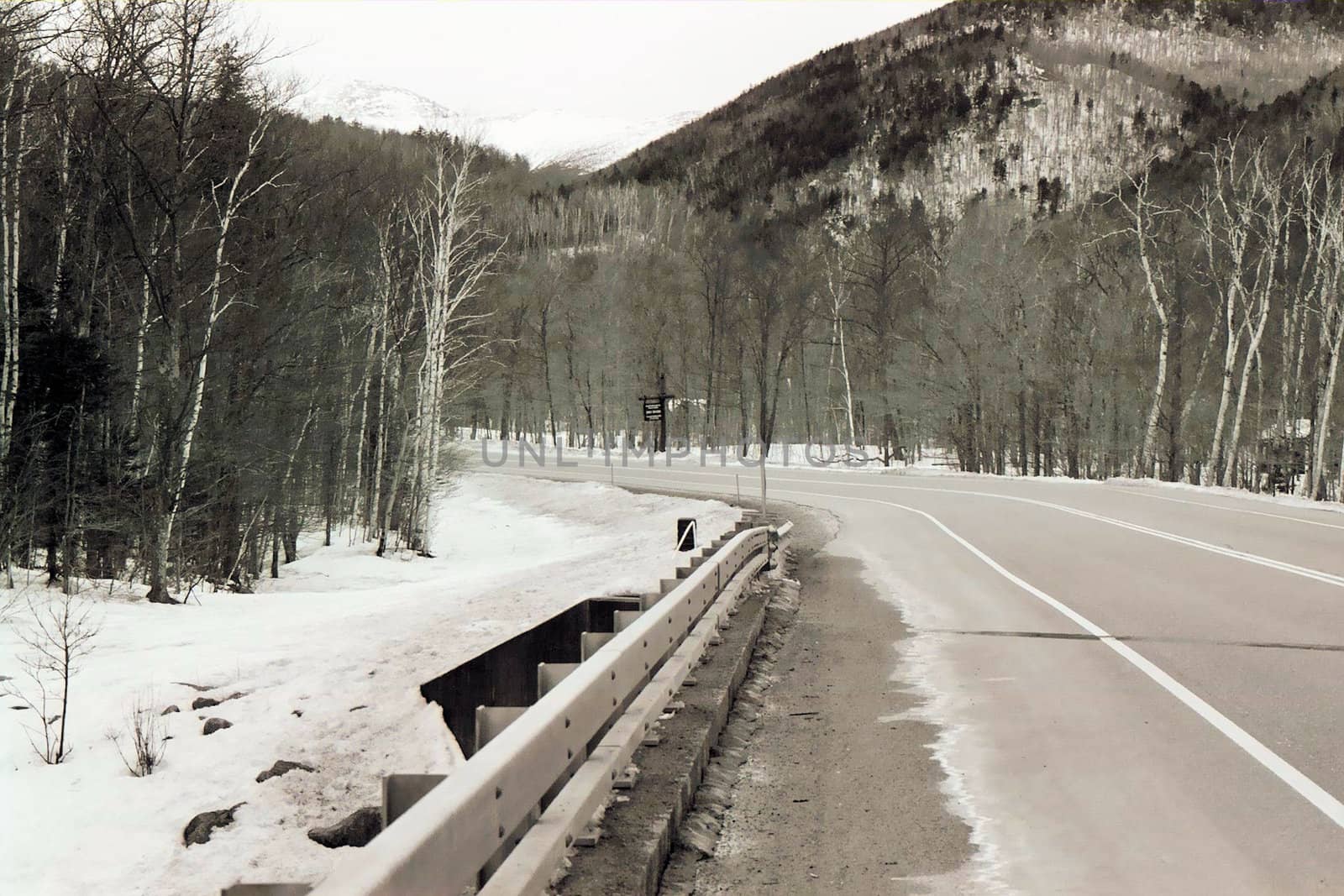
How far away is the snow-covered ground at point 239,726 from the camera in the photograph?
6.90 meters

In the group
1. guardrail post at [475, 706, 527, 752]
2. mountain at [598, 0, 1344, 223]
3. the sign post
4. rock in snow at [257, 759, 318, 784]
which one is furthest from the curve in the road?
mountain at [598, 0, 1344, 223]

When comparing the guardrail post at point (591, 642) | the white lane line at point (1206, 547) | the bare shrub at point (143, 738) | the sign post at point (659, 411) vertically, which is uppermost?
the sign post at point (659, 411)

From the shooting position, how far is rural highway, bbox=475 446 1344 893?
4098 millimetres

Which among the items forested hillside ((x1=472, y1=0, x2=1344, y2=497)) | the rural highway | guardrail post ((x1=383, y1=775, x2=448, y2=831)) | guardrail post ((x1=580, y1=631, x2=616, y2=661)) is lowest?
the rural highway

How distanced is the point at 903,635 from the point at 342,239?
81.0ft

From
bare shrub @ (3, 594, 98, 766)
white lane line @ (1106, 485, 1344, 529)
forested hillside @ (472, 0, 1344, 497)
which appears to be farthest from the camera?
forested hillside @ (472, 0, 1344, 497)

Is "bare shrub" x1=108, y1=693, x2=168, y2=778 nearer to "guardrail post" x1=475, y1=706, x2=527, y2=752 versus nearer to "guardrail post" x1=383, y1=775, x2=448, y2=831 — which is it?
"guardrail post" x1=475, y1=706, x2=527, y2=752

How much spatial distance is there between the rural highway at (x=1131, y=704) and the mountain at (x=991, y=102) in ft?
347

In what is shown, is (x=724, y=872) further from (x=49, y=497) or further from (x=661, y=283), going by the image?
(x=661, y=283)

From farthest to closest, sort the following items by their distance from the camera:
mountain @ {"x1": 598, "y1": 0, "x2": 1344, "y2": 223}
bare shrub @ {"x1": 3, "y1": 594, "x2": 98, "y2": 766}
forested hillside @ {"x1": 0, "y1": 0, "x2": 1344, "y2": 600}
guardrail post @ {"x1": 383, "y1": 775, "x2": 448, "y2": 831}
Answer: mountain @ {"x1": 598, "y1": 0, "x2": 1344, "y2": 223}, forested hillside @ {"x1": 0, "y1": 0, "x2": 1344, "y2": 600}, bare shrub @ {"x1": 3, "y1": 594, "x2": 98, "y2": 766}, guardrail post @ {"x1": 383, "y1": 775, "x2": 448, "y2": 831}

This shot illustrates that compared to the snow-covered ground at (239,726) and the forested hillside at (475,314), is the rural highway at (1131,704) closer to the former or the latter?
the snow-covered ground at (239,726)

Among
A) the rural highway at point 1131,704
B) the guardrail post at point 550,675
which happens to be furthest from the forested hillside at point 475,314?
the guardrail post at point 550,675

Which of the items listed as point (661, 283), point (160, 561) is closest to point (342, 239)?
point (160, 561)

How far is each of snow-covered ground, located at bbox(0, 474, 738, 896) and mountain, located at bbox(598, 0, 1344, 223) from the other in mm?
107228
